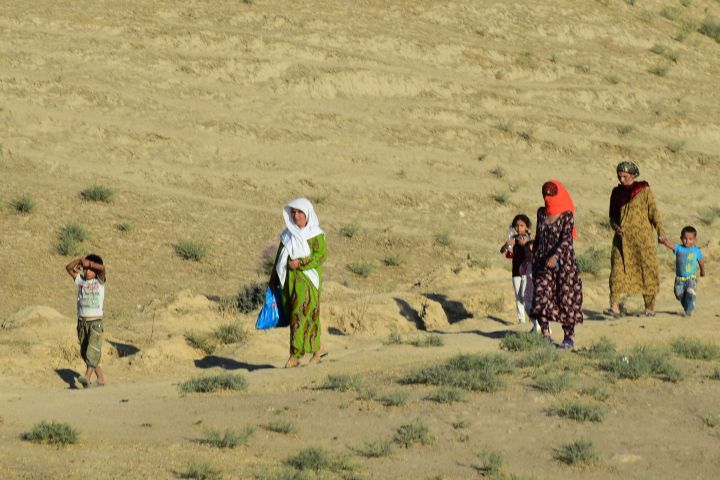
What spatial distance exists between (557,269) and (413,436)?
376cm

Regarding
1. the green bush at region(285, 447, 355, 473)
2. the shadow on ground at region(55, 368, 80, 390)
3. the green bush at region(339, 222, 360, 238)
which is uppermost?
the green bush at region(339, 222, 360, 238)

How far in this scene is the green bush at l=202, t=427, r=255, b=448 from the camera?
8.56 metres

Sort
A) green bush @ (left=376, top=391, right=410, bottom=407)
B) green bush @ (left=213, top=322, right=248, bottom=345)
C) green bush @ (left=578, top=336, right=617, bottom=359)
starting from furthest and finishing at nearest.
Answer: green bush @ (left=213, top=322, right=248, bottom=345) < green bush @ (left=578, top=336, right=617, bottom=359) < green bush @ (left=376, top=391, right=410, bottom=407)

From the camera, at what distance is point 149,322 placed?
46.5 ft

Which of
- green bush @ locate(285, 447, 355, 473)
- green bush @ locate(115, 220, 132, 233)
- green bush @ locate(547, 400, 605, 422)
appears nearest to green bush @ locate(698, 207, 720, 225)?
green bush @ locate(115, 220, 132, 233)

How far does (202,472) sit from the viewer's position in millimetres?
7656

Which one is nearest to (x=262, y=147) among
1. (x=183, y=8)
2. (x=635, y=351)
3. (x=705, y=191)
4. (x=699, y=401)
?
(x=183, y=8)

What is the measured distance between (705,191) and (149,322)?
15198mm

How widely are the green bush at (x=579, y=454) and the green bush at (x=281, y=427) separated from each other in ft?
6.21

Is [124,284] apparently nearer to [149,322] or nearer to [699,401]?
[149,322]

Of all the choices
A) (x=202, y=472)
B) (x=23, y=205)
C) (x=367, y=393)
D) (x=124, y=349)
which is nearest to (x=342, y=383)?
(x=367, y=393)

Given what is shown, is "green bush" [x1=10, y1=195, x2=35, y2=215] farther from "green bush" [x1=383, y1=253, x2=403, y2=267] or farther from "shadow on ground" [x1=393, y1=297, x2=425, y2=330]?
"shadow on ground" [x1=393, y1=297, x2=425, y2=330]

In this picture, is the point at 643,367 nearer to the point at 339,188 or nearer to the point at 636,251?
the point at 636,251

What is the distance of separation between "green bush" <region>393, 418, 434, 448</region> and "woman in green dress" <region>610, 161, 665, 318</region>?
549 cm
